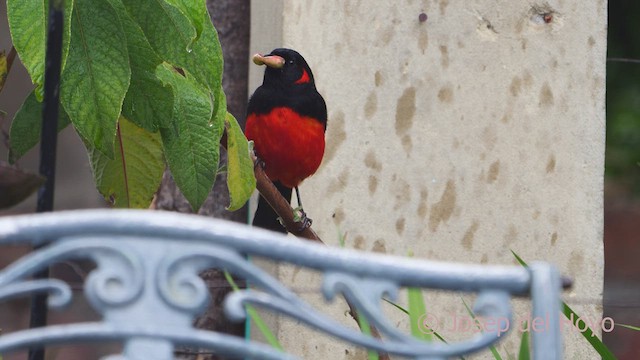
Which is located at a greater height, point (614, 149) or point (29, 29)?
point (29, 29)

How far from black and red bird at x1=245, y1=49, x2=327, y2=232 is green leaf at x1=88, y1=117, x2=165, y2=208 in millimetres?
938

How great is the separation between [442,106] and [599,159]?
0.30m

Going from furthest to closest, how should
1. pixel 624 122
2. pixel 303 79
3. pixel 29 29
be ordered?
pixel 624 122 → pixel 303 79 → pixel 29 29

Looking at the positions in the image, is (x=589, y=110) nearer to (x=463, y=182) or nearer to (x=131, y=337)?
(x=463, y=182)

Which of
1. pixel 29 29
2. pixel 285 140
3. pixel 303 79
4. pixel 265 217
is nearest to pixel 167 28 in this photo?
pixel 29 29

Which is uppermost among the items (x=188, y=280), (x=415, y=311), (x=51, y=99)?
(x=51, y=99)

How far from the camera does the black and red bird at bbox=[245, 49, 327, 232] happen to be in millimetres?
2146

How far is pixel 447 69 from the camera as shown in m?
1.96

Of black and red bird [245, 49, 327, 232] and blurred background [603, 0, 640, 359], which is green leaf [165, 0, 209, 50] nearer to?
black and red bird [245, 49, 327, 232]

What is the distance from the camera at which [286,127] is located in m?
2.43

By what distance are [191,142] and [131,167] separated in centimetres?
11

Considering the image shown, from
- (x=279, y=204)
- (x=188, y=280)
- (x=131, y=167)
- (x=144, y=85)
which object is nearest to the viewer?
(x=188, y=280)

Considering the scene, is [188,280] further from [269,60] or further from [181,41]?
[269,60]

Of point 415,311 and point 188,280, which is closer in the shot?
point 188,280
